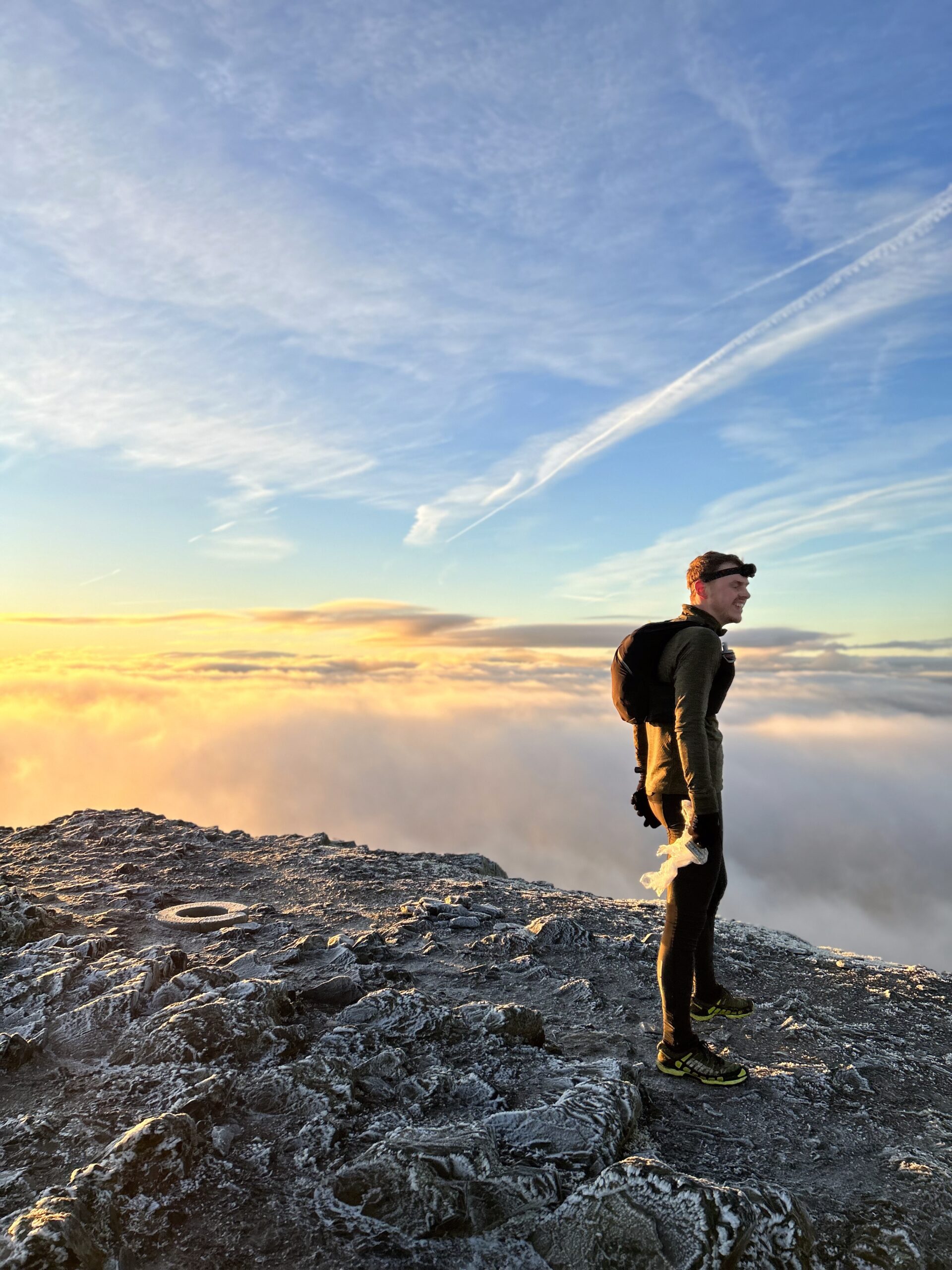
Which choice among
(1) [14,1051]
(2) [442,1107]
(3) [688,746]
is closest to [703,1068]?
(2) [442,1107]

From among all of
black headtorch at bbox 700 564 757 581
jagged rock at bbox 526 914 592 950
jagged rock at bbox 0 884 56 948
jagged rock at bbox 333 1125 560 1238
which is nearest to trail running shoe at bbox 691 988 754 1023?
jagged rock at bbox 526 914 592 950

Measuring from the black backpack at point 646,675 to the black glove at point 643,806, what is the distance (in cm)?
74

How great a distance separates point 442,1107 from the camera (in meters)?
4.31

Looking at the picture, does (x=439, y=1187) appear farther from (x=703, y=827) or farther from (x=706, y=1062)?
(x=703, y=827)

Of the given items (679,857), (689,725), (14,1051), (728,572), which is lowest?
(14,1051)

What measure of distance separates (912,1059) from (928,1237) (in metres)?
2.41

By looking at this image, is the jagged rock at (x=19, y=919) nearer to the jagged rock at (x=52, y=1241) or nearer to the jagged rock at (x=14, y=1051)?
the jagged rock at (x=14, y=1051)

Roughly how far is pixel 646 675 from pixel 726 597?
783 mm

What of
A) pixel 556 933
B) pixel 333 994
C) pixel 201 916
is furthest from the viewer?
pixel 201 916

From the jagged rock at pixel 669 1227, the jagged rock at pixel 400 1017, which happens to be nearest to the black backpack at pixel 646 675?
the jagged rock at pixel 400 1017

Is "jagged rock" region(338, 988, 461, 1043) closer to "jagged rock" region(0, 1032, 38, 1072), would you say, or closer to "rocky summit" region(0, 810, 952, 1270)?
"rocky summit" region(0, 810, 952, 1270)

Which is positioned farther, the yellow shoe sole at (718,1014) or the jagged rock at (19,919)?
the jagged rock at (19,919)

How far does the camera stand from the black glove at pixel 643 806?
5.52m

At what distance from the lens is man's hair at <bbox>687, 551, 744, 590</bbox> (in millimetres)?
5258
